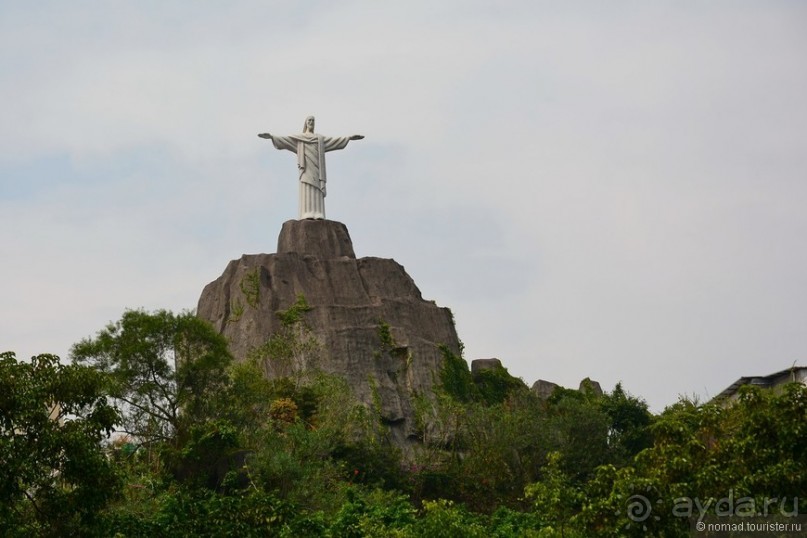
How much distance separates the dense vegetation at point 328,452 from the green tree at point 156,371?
5cm

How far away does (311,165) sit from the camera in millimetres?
Answer: 54188

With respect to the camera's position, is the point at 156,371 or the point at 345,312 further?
the point at 345,312

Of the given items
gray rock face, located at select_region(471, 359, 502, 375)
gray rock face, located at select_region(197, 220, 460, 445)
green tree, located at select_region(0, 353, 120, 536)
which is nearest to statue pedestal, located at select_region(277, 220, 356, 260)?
gray rock face, located at select_region(197, 220, 460, 445)

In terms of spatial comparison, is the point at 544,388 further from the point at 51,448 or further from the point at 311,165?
the point at 51,448

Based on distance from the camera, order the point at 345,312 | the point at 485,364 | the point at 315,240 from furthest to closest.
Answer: the point at 315,240 → the point at 485,364 → the point at 345,312

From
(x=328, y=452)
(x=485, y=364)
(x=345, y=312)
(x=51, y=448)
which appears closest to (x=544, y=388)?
(x=485, y=364)

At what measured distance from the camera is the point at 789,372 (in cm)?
4359

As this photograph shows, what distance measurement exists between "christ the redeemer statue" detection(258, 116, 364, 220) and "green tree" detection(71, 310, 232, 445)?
15.6 m

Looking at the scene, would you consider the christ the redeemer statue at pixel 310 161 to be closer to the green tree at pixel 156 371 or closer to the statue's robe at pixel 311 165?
the statue's robe at pixel 311 165

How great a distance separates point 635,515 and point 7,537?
11.2m

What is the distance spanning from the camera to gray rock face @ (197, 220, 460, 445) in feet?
153

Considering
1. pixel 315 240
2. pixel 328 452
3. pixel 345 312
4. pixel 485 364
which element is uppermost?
pixel 315 240

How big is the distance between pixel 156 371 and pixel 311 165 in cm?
1751

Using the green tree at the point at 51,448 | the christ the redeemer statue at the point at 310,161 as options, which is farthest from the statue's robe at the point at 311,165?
the green tree at the point at 51,448
